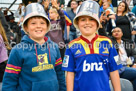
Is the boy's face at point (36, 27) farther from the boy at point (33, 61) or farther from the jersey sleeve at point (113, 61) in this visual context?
the jersey sleeve at point (113, 61)

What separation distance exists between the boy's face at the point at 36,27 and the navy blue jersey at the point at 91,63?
310 millimetres

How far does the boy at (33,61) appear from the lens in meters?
2.01

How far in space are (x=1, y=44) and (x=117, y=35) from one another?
262 cm

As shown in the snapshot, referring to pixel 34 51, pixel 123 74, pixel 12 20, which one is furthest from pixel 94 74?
pixel 12 20

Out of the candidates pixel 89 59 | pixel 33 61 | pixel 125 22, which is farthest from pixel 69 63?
pixel 125 22

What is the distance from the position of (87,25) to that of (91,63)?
14.2 inches

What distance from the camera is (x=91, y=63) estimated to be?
2.06m

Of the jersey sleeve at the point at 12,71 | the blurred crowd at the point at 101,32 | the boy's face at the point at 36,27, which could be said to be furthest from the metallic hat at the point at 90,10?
the blurred crowd at the point at 101,32

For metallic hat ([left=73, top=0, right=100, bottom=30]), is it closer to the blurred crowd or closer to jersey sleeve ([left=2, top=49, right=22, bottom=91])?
jersey sleeve ([left=2, top=49, right=22, bottom=91])

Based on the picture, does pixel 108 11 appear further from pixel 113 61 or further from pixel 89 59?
pixel 89 59

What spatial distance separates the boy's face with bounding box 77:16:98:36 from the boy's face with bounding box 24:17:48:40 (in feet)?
1.17

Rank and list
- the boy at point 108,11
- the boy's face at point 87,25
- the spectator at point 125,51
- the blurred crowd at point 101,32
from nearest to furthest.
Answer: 1. the boy's face at point 87,25
2. the blurred crowd at point 101,32
3. the spectator at point 125,51
4. the boy at point 108,11

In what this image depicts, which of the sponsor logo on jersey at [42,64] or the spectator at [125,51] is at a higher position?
the sponsor logo on jersey at [42,64]

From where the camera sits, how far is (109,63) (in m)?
2.17
